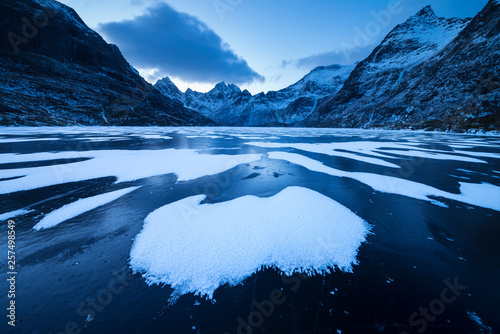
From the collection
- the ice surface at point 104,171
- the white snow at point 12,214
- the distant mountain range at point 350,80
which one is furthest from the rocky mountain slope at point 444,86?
the white snow at point 12,214

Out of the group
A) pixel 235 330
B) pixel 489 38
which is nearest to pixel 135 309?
pixel 235 330

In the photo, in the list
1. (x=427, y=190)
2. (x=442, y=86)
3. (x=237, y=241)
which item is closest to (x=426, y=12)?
(x=442, y=86)

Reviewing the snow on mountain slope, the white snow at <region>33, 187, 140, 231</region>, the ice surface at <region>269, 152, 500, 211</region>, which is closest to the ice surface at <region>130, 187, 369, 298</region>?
the white snow at <region>33, 187, 140, 231</region>

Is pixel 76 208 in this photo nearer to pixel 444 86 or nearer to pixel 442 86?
pixel 444 86

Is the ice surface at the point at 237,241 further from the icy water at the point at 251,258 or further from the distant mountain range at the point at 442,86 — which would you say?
the distant mountain range at the point at 442,86

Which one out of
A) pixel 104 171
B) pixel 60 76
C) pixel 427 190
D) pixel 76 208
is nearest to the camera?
pixel 76 208
